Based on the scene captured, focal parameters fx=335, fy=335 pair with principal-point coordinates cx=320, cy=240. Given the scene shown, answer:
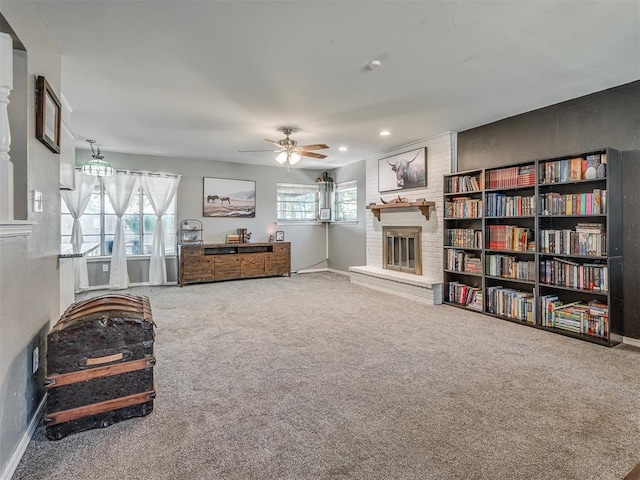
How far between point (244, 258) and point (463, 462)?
5578 millimetres

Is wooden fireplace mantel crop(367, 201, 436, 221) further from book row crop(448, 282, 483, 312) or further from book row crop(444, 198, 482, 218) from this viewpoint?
book row crop(448, 282, 483, 312)

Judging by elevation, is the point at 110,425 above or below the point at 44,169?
below

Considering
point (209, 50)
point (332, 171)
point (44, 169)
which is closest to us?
point (44, 169)

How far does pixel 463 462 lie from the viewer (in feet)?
5.20

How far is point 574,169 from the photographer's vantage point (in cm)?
342

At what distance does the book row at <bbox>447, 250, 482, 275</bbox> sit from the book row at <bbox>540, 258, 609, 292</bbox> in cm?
80

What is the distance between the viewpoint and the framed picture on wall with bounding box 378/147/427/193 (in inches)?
207

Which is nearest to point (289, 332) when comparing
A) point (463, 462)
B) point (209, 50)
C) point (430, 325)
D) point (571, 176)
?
point (430, 325)

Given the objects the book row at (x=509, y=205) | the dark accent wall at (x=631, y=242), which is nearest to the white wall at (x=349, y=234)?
the book row at (x=509, y=205)

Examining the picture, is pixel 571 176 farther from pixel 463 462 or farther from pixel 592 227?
pixel 463 462

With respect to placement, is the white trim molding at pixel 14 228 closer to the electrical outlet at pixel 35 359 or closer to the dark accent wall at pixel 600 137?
the electrical outlet at pixel 35 359

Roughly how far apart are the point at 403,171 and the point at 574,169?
2547 mm

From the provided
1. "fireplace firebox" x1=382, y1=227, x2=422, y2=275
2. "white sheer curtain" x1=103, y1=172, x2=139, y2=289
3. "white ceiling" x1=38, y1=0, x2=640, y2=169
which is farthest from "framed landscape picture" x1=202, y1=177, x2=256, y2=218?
"fireplace firebox" x1=382, y1=227, x2=422, y2=275

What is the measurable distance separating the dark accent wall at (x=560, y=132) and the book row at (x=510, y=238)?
834mm
